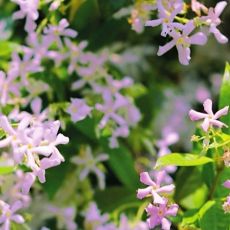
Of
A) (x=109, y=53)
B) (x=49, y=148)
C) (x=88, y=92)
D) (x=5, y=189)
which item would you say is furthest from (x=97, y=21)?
(x=49, y=148)

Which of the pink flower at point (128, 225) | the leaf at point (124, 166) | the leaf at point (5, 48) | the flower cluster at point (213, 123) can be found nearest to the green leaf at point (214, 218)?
the flower cluster at point (213, 123)

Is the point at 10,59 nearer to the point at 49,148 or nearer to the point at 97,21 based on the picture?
the point at 97,21

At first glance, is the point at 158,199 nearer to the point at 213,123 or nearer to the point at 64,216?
the point at 213,123

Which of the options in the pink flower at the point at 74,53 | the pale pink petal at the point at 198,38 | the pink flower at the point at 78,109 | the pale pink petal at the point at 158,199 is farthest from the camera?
the pink flower at the point at 74,53

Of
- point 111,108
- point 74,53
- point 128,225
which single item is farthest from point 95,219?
point 74,53

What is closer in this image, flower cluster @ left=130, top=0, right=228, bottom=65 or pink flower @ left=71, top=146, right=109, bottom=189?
flower cluster @ left=130, top=0, right=228, bottom=65

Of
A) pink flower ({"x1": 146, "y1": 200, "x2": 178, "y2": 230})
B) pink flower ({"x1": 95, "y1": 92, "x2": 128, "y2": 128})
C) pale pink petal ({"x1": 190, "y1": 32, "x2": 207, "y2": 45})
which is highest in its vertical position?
pale pink petal ({"x1": 190, "y1": 32, "x2": 207, "y2": 45})

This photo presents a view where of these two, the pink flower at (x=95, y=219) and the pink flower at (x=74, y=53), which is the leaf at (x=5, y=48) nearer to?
the pink flower at (x=74, y=53)

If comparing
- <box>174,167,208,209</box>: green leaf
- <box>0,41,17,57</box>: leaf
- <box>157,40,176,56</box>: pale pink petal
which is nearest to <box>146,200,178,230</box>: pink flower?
<box>157,40,176,56</box>: pale pink petal

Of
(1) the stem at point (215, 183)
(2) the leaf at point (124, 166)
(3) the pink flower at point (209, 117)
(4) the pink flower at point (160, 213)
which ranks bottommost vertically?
(2) the leaf at point (124, 166)

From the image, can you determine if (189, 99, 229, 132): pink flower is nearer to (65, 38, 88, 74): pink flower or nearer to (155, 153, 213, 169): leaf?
(155, 153, 213, 169): leaf
